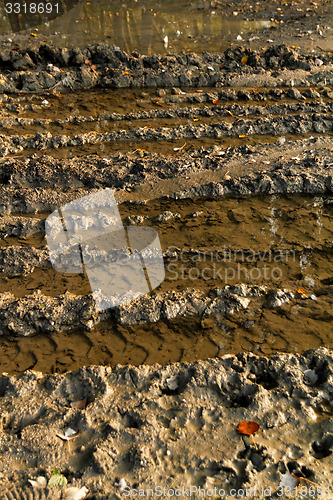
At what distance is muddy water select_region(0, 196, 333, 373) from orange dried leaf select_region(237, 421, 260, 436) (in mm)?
758

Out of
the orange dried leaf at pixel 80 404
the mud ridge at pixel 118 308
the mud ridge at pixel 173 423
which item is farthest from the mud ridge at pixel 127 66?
the orange dried leaf at pixel 80 404

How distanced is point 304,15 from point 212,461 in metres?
12.3

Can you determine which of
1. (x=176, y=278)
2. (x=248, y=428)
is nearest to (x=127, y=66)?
(x=176, y=278)

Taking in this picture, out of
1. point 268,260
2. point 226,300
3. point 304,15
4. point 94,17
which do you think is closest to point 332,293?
point 268,260

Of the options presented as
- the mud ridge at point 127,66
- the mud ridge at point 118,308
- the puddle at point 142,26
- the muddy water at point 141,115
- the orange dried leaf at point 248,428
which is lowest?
the orange dried leaf at point 248,428

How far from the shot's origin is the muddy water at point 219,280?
348 cm

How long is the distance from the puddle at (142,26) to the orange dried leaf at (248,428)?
30.1 ft

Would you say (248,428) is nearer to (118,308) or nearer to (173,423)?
(173,423)

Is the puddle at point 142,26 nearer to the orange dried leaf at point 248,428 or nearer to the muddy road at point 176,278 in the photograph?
the muddy road at point 176,278

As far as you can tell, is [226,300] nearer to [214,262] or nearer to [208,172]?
[214,262]

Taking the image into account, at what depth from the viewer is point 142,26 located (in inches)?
441

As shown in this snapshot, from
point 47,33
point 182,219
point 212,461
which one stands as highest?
point 47,33

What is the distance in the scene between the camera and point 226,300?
3.80m

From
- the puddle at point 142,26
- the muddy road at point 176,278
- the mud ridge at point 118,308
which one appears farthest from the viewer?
the puddle at point 142,26
